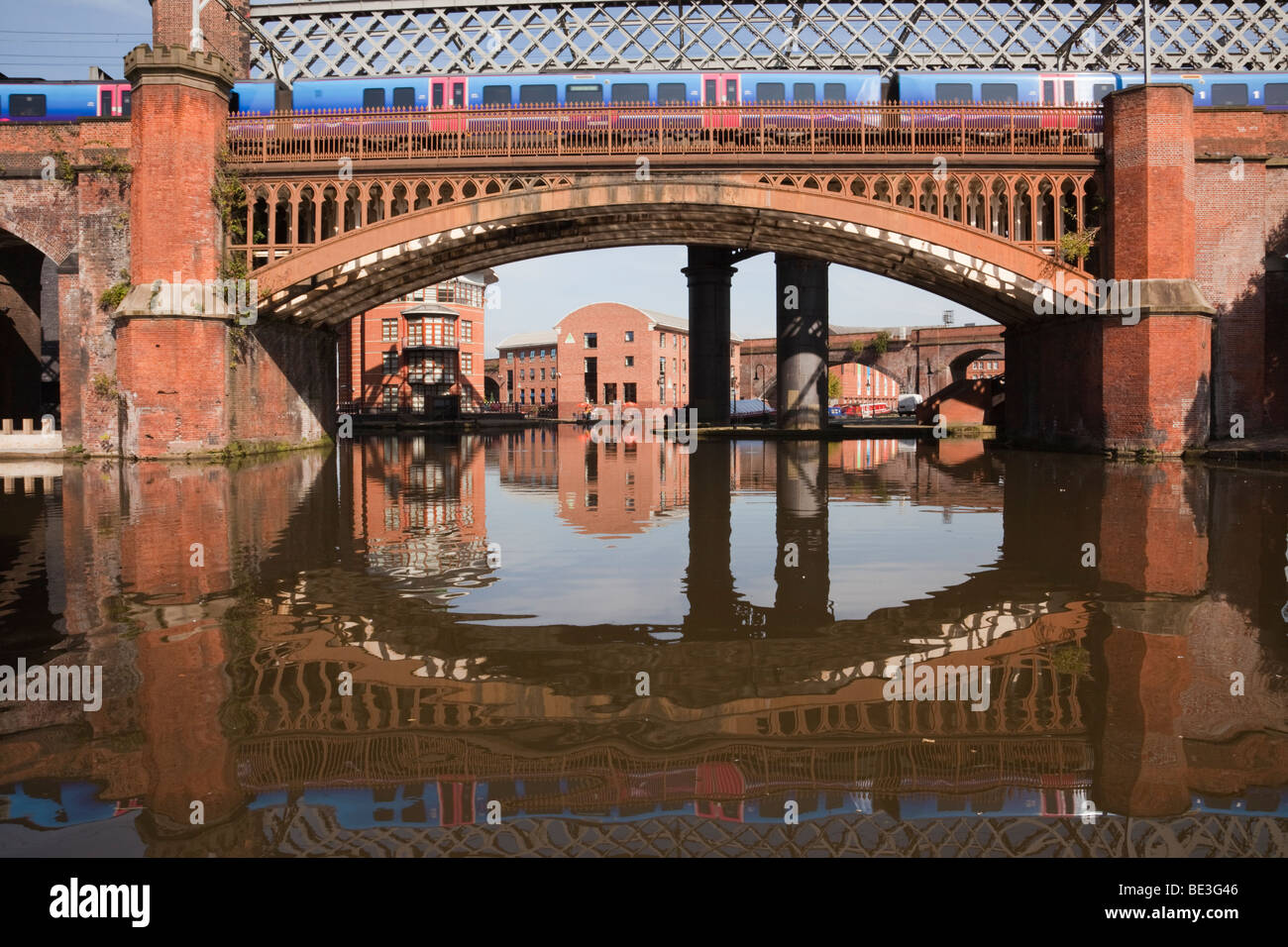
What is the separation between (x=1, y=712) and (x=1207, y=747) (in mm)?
5918

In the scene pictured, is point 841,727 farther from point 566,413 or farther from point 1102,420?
point 566,413

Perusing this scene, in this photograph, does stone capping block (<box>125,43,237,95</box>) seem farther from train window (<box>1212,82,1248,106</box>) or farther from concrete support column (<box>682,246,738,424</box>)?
train window (<box>1212,82,1248,106</box>)

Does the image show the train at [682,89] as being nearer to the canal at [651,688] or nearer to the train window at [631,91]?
the train window at [631,91]

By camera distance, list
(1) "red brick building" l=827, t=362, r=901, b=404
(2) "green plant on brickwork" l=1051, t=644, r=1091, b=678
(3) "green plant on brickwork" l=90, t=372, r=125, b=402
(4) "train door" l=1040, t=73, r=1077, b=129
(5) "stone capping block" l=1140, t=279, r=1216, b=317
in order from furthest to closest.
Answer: (1) "red brick building" l=827, t=362, r=901, b=404
(4) "train door" l=1040, t=73, r=1077, b=129
(3) "green plant on brickwork" l=90, t=372, r=125, b=402
(5) "stone capping block" l=1140, t=279, r=1216, b=317
(2) "green plant on brickwork" l=1051, t=644, r=1091, b=678

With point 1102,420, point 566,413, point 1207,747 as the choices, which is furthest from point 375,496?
point 566,413

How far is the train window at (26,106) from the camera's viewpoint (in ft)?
94.9

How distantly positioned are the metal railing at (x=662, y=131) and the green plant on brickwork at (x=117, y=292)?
445 centimetres

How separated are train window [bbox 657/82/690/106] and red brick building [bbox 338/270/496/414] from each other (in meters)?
36.6

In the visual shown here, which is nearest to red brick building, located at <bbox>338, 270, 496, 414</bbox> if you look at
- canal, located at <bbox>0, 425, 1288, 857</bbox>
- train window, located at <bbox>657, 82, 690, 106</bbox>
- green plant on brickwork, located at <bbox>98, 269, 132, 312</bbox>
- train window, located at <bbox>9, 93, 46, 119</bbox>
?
train window, located at <bbox>9, 93, 46, 119</bbox>

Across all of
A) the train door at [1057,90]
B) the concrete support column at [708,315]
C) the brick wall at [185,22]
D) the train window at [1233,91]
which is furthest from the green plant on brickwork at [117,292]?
the train window at [1233,91]

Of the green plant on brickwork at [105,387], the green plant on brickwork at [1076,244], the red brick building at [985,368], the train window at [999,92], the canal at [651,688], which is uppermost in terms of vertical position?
the train window at [999,92]

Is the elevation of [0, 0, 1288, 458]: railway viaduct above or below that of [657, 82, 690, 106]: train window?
below

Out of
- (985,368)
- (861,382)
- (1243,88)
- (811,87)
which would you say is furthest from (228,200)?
(861,382)

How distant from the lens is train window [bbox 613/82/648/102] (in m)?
28.4
